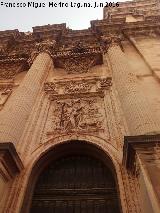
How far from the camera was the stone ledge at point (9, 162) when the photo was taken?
6.80m

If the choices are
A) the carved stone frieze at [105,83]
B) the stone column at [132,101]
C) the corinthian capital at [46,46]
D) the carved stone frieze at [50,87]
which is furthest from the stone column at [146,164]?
the corinthian capital at [46,46]

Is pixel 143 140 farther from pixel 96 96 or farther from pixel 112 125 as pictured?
pixel 96 96

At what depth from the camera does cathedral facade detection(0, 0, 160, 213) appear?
6848 millimetres

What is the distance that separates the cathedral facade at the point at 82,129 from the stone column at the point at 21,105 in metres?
0.03

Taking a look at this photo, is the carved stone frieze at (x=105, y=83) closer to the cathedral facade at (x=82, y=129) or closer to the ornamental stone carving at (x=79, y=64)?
the cathedral facade at (x=82, y=129)

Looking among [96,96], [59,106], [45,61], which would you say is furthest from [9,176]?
[45,61]

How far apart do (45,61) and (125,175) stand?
737cm

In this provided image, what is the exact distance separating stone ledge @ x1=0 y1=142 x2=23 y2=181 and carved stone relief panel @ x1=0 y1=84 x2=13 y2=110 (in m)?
4.05

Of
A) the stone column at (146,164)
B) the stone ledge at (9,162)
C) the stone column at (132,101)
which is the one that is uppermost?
the stone column at (132,101)

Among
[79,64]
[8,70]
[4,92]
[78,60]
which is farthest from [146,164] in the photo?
[8,70]

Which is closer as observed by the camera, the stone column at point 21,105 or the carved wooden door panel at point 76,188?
the carved wooden door panel at point 76,188

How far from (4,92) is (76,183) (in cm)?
563

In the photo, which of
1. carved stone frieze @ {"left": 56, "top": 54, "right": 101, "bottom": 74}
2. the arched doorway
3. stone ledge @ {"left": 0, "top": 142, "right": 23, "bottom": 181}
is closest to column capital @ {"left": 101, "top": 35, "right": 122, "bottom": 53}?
carved stone frieze @ {"left": 56, "top": 54, "right": 101, "bottom": 74}

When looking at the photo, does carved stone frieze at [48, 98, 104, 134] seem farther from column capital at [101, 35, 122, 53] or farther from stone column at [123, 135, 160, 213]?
column capital at [101, 35, 122, 53]
